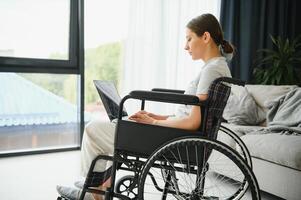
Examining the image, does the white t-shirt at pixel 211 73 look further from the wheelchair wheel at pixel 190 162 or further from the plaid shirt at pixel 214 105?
the wheelchair wheel at pixel 190 162

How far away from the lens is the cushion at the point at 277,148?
1620 millimetres

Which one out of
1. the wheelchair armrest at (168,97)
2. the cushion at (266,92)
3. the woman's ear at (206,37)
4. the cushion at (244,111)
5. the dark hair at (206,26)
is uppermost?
the dark hair at (206,26)

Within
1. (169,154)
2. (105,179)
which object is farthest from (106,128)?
(169,154)

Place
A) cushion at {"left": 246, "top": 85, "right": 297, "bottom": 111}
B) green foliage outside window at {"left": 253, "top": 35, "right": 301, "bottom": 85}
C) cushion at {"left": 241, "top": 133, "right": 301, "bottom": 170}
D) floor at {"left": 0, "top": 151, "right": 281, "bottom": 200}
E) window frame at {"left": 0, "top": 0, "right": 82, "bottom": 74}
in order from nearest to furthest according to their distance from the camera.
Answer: cushion at {"left": 241, "top": 133, "right": 301, "bottom": 170} → floor at {"left": 0, "top": 151, "right": 281, "bottom": 200} → cushion at {"left": 246, "top": 85, "right": 297, "bottom": 111} → window frame at {"left": 0, "top": 0, "right": 82, "bottom": 74} → green foliage outside window at {"left": 253, "top": 35, "right": 301, "bottom": 85}

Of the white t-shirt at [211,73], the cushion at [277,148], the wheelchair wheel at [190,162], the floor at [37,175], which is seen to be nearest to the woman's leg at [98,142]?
the wheelchair wheel at [190,162]

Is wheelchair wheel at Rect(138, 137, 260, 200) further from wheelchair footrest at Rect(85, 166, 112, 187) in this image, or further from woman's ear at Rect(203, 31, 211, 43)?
woman's ear at Rect(203, 31, 211, 43)

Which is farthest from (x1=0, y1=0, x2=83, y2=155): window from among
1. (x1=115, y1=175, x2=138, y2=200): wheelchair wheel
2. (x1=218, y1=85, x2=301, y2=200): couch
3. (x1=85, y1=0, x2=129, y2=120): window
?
(x1=218, y1=85, x2=301, y2=200): couch

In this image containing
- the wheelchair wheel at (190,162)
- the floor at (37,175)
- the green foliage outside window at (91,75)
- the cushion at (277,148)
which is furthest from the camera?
the green foliage outside window at (91,75)

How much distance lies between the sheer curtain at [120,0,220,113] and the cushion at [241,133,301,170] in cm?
129

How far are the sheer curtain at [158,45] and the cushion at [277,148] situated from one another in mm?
1286

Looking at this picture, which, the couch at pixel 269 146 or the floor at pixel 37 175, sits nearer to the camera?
the couch at pixel 269 146

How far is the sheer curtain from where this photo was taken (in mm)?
2877

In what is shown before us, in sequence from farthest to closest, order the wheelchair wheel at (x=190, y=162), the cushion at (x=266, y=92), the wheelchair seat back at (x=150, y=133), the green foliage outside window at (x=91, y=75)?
the green foliage outside window at (x=91, y=75), the cushion at (x=266, y=92), the wheelchair seat back at (x=150, y=133), the wheelchair wheel at (x=190, y=162)

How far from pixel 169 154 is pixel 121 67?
73.2 inches
